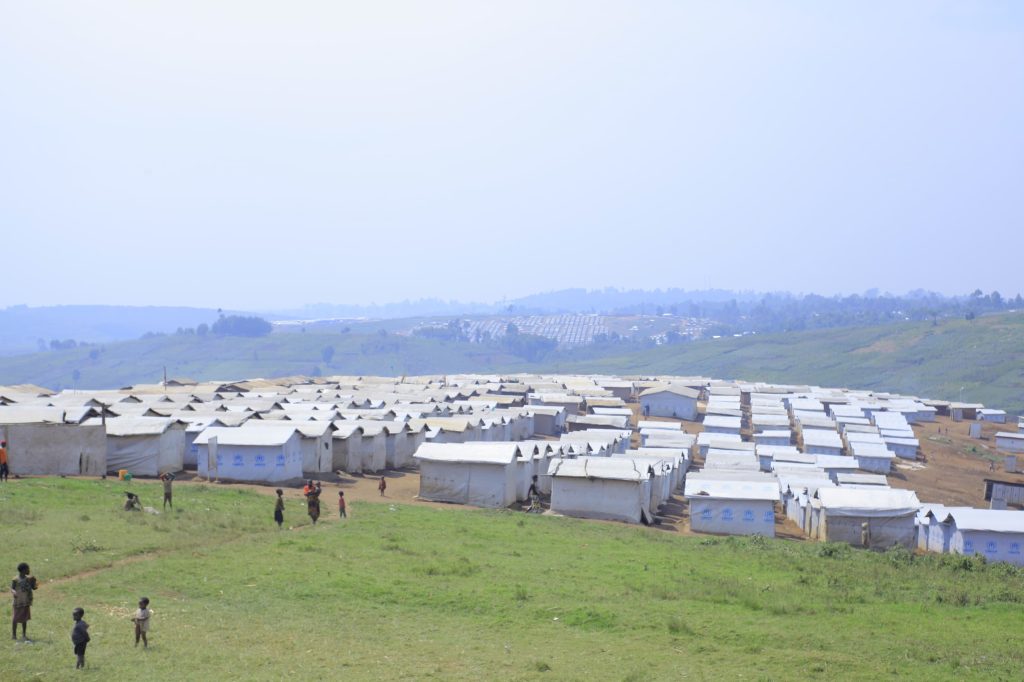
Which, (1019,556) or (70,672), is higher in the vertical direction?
(70,672)

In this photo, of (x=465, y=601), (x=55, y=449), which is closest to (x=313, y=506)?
(x=465, y=601)

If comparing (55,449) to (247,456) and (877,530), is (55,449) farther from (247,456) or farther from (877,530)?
(877,530)

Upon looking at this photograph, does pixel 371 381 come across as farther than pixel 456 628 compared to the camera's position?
Yes

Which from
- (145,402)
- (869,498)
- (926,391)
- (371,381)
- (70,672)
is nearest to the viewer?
(70,672)

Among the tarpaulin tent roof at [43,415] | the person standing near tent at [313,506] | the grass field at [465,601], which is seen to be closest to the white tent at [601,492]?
the grass field at [465,601]

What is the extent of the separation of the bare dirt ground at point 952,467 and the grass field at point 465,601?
99.6 ft

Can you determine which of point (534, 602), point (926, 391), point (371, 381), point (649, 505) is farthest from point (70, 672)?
point (926, 391)

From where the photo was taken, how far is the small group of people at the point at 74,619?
15.4 meters

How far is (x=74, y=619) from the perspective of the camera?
1655 centimetres

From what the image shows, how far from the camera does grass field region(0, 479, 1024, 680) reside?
56.7 ft

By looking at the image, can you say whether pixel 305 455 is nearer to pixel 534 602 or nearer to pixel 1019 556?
pixel 534 602

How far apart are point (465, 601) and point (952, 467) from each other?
60.1 m

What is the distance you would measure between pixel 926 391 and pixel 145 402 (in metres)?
133

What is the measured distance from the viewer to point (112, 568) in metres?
22.8
